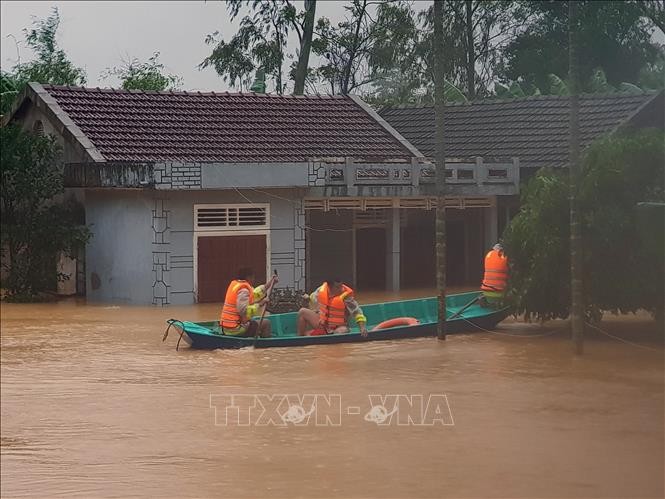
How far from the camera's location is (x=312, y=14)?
3694 centimetres

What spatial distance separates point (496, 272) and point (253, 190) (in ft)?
22.1

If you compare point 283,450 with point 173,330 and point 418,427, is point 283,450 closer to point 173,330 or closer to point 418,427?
point 418,427

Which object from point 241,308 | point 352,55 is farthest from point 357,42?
point 241,308

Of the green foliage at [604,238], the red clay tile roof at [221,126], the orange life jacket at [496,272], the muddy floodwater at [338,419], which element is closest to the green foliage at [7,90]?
the red clay tile roof at [221,126]

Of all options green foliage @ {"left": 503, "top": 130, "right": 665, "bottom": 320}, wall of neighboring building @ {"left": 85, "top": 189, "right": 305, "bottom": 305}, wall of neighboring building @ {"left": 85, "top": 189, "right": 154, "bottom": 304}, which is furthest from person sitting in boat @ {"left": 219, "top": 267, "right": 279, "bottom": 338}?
wall of neighboring building @ {"left": 85, "top": 189, "right": 154, "bottom": 304}

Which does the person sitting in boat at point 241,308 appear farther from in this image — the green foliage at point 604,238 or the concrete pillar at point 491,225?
the concrete pillar at point 491,225

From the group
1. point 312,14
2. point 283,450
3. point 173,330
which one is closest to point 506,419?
point 283,450

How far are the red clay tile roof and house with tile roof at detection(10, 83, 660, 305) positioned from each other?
40 mm

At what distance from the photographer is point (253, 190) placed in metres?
25.8

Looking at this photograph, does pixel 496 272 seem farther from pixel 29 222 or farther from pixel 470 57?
pixel 470 57

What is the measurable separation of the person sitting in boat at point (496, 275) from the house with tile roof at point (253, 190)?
5975mm

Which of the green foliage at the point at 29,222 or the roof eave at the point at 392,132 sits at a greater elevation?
the roof eave at the point at 392,132

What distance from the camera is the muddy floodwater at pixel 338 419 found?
1131 cm

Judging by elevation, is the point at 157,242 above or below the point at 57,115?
below
